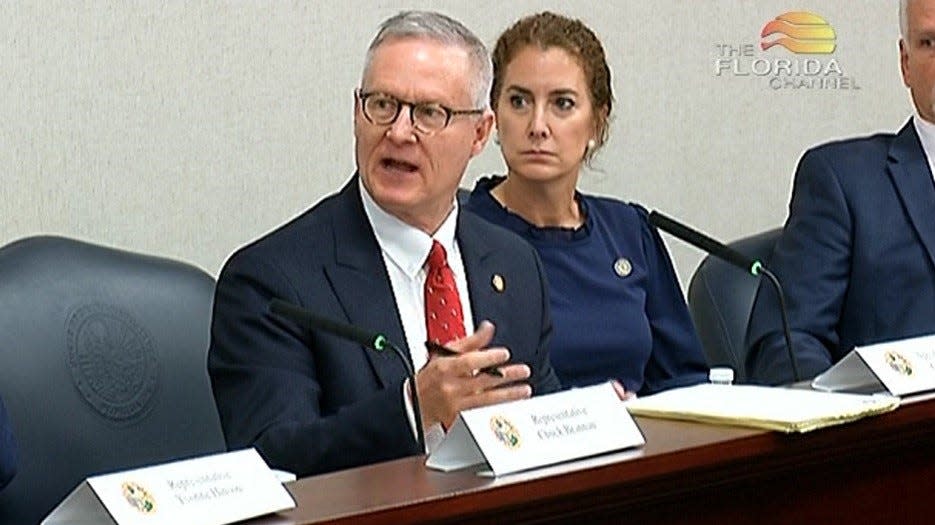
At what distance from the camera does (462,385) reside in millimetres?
1937

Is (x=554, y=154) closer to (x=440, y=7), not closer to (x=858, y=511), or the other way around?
(x=440, y=7)

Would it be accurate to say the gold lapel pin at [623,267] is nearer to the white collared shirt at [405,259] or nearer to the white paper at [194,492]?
the white collared shirt at [405,259]

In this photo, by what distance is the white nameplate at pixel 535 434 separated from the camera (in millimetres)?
1576

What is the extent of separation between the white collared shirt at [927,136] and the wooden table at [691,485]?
43.2 inches

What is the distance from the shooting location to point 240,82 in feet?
10.7

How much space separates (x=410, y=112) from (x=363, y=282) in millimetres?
248

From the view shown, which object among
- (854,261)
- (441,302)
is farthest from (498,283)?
(854,261)

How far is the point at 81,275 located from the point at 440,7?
1308 millimetres

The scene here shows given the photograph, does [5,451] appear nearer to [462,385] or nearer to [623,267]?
[462,385]

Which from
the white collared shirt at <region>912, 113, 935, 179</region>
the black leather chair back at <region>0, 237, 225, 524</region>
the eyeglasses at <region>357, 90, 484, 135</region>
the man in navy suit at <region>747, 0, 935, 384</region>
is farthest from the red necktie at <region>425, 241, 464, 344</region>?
the white collared shirt at <region>912, 113, 935, 179</region>

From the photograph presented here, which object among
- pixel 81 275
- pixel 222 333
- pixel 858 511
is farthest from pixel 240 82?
pixel 858 511

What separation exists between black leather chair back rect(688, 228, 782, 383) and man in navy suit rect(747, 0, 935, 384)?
205mm

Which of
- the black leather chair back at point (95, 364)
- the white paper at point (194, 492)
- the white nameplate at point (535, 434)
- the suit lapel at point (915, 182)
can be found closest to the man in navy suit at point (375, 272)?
the black leather chair back at point (95, 364)

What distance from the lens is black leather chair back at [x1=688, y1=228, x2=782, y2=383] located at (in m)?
3.16
